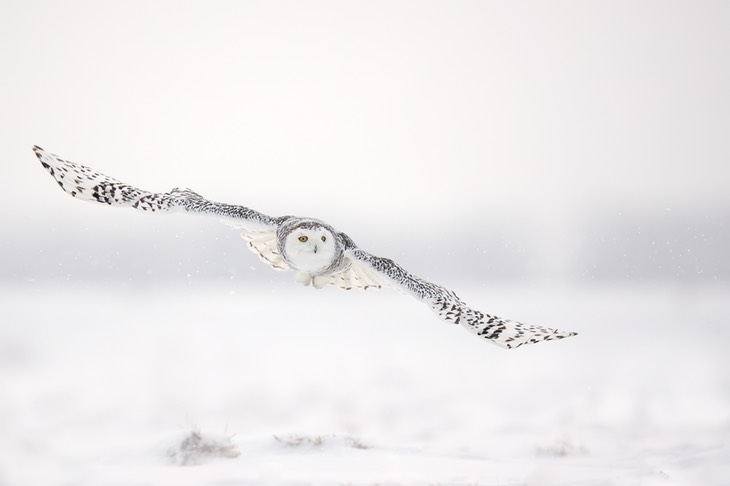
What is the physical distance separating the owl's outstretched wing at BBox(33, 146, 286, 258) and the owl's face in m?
0.59

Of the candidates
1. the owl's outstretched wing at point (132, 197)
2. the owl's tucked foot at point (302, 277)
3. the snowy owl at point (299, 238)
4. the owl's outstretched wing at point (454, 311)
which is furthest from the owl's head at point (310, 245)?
the owl's outstretched wing at point (132, 197)

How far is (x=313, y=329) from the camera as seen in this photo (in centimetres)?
1531

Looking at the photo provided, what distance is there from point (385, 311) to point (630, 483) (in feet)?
37.4

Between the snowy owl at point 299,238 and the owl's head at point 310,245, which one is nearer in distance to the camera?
the snowy owl at point 299,238

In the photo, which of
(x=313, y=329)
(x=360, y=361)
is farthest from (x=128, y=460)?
(x=313, y=329)

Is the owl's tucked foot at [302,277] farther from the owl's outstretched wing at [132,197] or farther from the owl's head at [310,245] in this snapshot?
the owl's outstretched wing at [132,197]

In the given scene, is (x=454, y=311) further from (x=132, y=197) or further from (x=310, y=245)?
(x=132, y=197)

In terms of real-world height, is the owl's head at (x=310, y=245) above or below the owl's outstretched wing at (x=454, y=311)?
above

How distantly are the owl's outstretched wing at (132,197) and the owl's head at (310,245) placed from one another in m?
0.57

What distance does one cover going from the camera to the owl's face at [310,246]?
740 centimetres

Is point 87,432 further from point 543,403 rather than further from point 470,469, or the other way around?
point 543,403

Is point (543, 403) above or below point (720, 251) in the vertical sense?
below

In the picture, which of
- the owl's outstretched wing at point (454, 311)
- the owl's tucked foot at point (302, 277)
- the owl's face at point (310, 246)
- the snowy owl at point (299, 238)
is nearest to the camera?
the owl's outstretched wing at point (454, 311)

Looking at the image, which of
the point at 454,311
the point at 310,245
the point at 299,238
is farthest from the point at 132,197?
the point at 454,311
